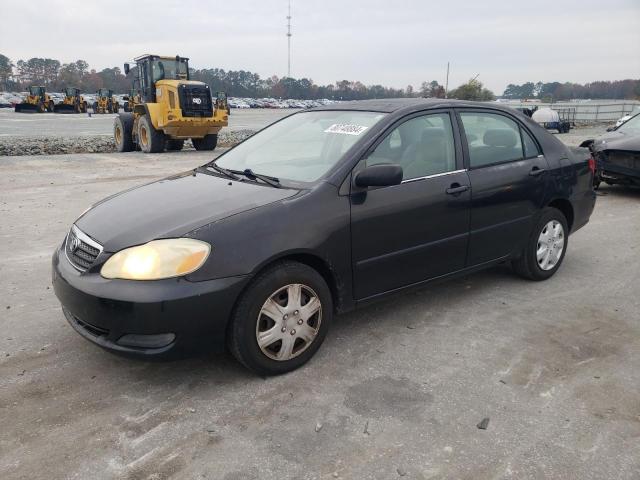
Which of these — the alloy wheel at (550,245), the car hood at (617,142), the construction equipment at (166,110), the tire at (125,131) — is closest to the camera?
the alloy wheel at (550,245)

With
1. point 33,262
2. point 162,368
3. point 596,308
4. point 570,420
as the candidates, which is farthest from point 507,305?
point 33,262

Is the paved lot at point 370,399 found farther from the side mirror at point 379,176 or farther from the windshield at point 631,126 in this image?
the windshield at point 631,126

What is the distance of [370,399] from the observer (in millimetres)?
2939

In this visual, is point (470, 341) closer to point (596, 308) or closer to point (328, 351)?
point (328, 351)

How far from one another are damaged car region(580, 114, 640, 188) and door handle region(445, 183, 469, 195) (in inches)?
233

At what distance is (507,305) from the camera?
14.2ft

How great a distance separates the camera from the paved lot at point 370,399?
2439 mm

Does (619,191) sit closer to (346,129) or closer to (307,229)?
(346,129)

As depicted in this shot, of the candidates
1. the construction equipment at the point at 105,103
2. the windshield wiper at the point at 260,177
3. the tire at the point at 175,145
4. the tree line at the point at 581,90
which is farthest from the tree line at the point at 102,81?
the windshield wiper at the point at 260,177

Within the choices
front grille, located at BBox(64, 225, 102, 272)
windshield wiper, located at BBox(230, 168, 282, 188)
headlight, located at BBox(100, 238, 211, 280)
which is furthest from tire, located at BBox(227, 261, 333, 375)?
front grille, located at BBox(64, 225, 102, 272)

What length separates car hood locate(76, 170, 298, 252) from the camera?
2984 millimetres

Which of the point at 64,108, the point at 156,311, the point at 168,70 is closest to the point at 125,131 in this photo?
the point at 168,70

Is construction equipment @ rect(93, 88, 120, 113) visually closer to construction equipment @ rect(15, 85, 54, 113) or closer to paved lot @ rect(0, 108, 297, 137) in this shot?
construction equipment @ rect(15, 85, 54, 113)

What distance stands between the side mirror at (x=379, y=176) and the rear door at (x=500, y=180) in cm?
98
